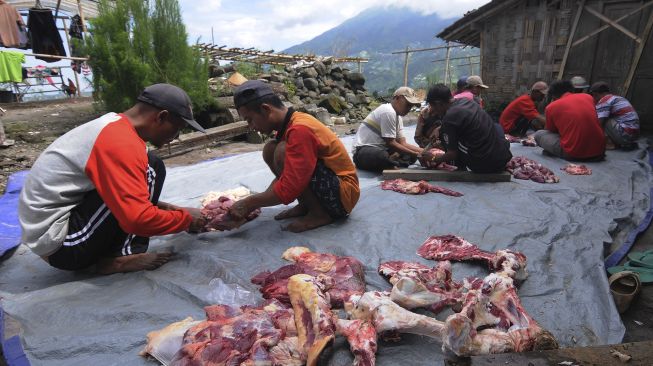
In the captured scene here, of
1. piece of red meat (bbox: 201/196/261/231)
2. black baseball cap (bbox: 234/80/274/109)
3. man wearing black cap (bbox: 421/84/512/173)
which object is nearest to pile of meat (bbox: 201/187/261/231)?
piece of red meat (bbox: 201/196/261/231)

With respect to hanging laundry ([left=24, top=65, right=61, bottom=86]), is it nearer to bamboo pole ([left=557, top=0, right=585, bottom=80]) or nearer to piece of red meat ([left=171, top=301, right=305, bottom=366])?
piece of red meat ([left=171, top=301, right=305, bottom=366])

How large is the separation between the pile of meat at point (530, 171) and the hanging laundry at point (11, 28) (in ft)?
44.4

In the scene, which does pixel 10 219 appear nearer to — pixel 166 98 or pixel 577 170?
pixel 166 98

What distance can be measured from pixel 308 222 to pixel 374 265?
0.80m

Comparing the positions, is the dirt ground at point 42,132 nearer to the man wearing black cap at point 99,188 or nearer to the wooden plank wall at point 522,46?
the wooden plank wall at point 522,46

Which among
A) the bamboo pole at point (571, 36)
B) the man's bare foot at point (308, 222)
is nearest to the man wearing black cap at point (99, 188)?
the man's bare foot at point (308, 222)

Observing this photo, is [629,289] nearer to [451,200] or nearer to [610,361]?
[610,361]

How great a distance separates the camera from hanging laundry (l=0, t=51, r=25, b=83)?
38.3ft

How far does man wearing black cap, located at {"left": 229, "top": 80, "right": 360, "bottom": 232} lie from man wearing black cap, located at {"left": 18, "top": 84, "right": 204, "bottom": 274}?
0.57 metres

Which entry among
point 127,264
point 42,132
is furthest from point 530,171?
point 42,132

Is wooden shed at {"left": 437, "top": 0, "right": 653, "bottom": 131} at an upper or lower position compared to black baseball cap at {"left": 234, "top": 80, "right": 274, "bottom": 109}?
upper

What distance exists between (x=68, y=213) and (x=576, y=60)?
10308mm

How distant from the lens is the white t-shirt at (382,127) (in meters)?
5.16

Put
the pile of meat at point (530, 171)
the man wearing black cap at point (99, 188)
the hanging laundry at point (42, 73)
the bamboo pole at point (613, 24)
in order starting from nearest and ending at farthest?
the man wearing black cap at point (99, 188) → the pile of meat at point (530, 171) → the bamboo pole at point (613, 24) → the hanging laundry at point (42, 73)
